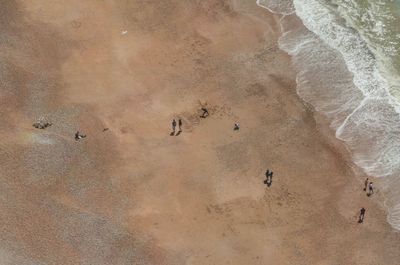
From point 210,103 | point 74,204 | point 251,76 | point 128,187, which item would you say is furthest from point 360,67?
point 74,204

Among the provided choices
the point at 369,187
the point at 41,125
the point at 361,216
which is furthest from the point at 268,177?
the point at 41,125

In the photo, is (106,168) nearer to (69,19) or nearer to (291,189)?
(291,189)

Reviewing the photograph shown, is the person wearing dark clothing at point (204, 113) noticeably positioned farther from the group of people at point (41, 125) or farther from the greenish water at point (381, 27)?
the greenish water at point (381, 27)

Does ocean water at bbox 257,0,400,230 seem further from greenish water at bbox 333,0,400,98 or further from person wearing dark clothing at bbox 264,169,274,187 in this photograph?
person wearing dark clothing at bbox 264,169,274,187

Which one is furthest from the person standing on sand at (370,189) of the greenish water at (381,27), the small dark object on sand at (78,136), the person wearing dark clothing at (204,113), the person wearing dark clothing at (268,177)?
the small dark object on sand at (78,136)

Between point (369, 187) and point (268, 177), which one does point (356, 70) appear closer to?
point (369, 187)

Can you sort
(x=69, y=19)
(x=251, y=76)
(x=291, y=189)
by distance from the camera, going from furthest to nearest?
(x=69, y=19) < (x=251, y=76) < (x=291, y=189)

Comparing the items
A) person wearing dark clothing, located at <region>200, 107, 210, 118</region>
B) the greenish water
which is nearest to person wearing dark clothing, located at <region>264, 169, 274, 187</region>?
person wearing dark clothing, located at <region>200, 107, 210, 118</region>
